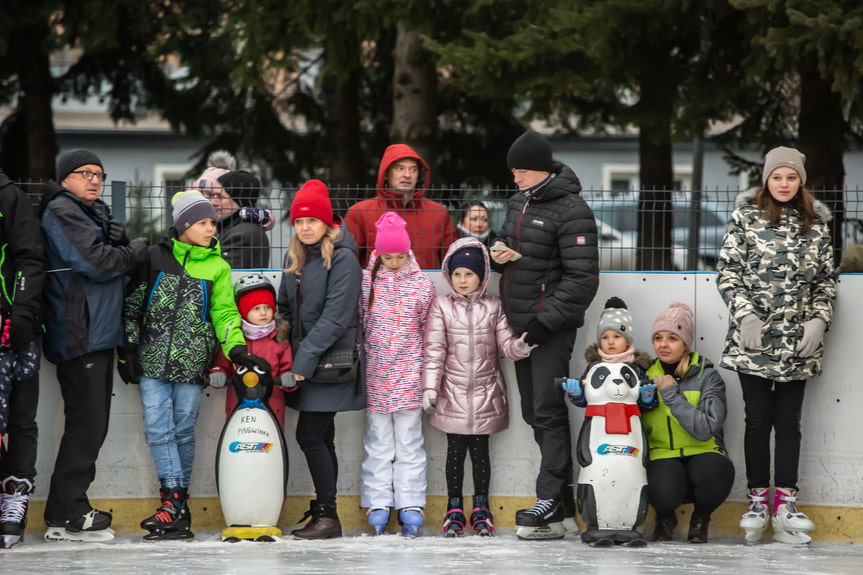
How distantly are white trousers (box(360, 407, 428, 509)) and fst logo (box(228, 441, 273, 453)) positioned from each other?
711 millimetres

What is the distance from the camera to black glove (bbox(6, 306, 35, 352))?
674 cm

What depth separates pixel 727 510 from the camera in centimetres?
777

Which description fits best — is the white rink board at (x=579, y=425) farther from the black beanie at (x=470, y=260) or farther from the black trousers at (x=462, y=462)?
the black beanie at (x=470, y=260)

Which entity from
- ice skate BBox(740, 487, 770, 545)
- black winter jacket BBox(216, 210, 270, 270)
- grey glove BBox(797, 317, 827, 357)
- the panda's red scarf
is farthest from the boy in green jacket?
grey glove BBox(797, 317, 827, 357)

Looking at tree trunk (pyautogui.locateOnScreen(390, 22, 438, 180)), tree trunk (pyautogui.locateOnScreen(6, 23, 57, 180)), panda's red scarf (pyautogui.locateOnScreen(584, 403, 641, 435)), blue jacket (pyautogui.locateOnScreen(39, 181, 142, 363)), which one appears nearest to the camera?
blue jacket (pyautogui.locateOnScreen(39, 181, 142, 363))

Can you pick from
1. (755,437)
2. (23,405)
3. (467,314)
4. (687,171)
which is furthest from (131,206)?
(687,171)

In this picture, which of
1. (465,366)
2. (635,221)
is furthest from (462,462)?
(635,221)

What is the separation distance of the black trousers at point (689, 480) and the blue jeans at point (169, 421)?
2.73 m

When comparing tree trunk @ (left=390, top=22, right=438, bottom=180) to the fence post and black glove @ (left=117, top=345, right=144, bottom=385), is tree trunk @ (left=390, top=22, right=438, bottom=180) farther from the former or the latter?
black glove @ (left=117, top=345, right=144, bottom=385)

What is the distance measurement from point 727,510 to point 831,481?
2.14 ft

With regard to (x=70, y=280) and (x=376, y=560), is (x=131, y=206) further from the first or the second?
(x=376, y=560)

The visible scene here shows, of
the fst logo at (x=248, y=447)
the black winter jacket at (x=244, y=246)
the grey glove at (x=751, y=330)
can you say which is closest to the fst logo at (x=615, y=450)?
the grey glove at (x=751, y=330)

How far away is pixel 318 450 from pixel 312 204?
1461 mm

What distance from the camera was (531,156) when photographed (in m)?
7.45
